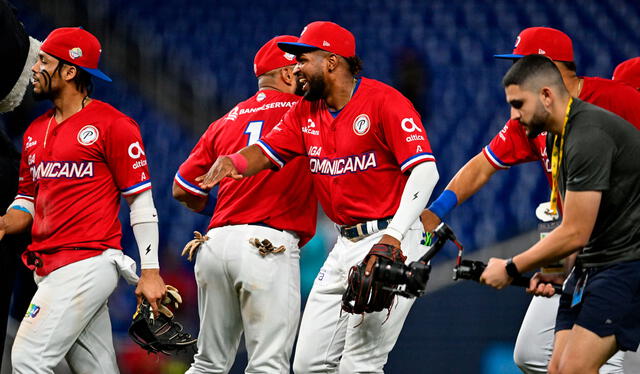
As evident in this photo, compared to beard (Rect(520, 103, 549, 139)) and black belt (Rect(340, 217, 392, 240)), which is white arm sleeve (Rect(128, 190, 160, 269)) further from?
beard (Rect(520, 103, 549, 139))

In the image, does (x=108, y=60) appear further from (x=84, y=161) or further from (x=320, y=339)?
(x=320, y=339)

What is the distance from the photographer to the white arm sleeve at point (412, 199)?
11.1ft

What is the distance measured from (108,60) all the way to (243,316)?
3749mm

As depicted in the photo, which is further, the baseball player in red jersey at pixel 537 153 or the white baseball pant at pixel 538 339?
the white baseball pant at pixel 538 339

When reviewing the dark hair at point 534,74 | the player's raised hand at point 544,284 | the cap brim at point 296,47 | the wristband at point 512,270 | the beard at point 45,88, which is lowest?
the player's raised hand at point 544,284

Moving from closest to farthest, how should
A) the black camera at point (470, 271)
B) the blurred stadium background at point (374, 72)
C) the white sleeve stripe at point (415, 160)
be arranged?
the black camera at point (470, 271), the white sleeve stripe at point (415, 160), the blurred stadium background at point (374, 72)

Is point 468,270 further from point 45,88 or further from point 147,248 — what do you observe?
point 45,88

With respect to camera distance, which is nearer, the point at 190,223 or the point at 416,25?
the point at 190,223

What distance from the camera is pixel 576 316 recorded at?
3.20 metres

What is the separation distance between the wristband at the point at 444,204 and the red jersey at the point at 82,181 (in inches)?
48.1

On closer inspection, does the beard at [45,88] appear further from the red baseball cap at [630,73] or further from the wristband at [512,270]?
the red baseball cap at [630,73]

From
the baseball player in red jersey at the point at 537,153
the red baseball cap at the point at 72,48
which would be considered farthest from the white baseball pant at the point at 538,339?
the red baseball cap at the point at 72,48

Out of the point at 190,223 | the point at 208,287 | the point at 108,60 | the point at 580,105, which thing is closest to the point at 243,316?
the point at 208,287

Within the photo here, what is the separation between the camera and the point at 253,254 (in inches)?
153
